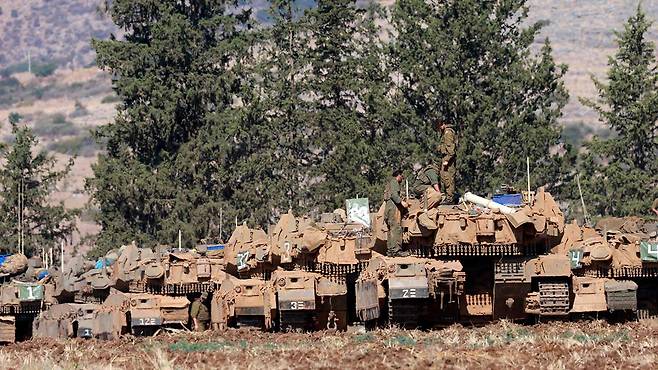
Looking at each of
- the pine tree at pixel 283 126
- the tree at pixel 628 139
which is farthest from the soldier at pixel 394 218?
the pine tree at pixel 283 126

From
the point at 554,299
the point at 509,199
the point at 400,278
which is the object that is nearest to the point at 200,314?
the point at 400,278

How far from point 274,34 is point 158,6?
436 centimetres

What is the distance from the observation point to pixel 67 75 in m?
186

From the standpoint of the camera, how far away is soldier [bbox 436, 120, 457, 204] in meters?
36.6

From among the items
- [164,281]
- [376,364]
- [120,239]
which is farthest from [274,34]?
[376,364]

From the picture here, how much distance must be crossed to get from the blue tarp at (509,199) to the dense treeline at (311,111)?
2014 centimetres

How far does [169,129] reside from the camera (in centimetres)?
6550

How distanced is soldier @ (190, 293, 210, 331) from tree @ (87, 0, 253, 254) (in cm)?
2370

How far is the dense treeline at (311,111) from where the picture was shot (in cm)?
5981

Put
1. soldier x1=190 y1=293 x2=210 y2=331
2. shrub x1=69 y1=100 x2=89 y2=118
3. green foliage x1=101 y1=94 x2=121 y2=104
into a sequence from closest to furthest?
soldier x1=190 y1=293 x2=210 y2=331
green foliage x1=101 y1=94 x2=121 y2=104
shrub x1=69 y1=100 x2=89 y2=118

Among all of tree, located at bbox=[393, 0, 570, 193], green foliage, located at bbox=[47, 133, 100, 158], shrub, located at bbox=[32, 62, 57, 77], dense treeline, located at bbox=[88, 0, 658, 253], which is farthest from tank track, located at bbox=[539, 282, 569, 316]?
shrub, located at bbox=[32, 62, 57, 77]

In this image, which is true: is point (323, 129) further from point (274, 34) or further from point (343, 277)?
point (343, 277)

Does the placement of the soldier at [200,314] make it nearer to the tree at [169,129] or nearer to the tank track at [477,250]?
the tank track at [477,250]

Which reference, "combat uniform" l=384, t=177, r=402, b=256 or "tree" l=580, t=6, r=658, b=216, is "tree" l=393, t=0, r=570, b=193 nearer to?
"tree" l=580, t=6, r=658, b=216
